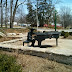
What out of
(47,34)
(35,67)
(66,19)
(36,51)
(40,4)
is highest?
(40,4)

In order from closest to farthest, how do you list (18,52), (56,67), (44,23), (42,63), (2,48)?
(56,67)
(42,63)
(18,52)
(2,48)
(44,23)

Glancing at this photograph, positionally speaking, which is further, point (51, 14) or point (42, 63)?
point (51, 14)

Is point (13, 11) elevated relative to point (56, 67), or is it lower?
elevated

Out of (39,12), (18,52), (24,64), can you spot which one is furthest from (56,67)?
(39,12)

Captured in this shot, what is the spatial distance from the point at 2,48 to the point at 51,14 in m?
32.5

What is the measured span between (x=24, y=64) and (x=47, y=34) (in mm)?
1902

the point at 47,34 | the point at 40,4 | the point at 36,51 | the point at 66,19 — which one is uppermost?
the point at 40,4

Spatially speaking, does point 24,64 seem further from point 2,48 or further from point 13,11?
point 13,11

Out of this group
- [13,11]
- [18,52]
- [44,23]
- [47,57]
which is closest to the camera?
[47,57]

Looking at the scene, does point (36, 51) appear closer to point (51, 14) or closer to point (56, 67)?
point (56, 67)

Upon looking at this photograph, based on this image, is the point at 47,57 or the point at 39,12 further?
the point at 39,12

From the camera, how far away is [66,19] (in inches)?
1788

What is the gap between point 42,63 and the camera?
2.72 m

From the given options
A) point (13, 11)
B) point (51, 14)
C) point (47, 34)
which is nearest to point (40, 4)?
point (51, 14)
